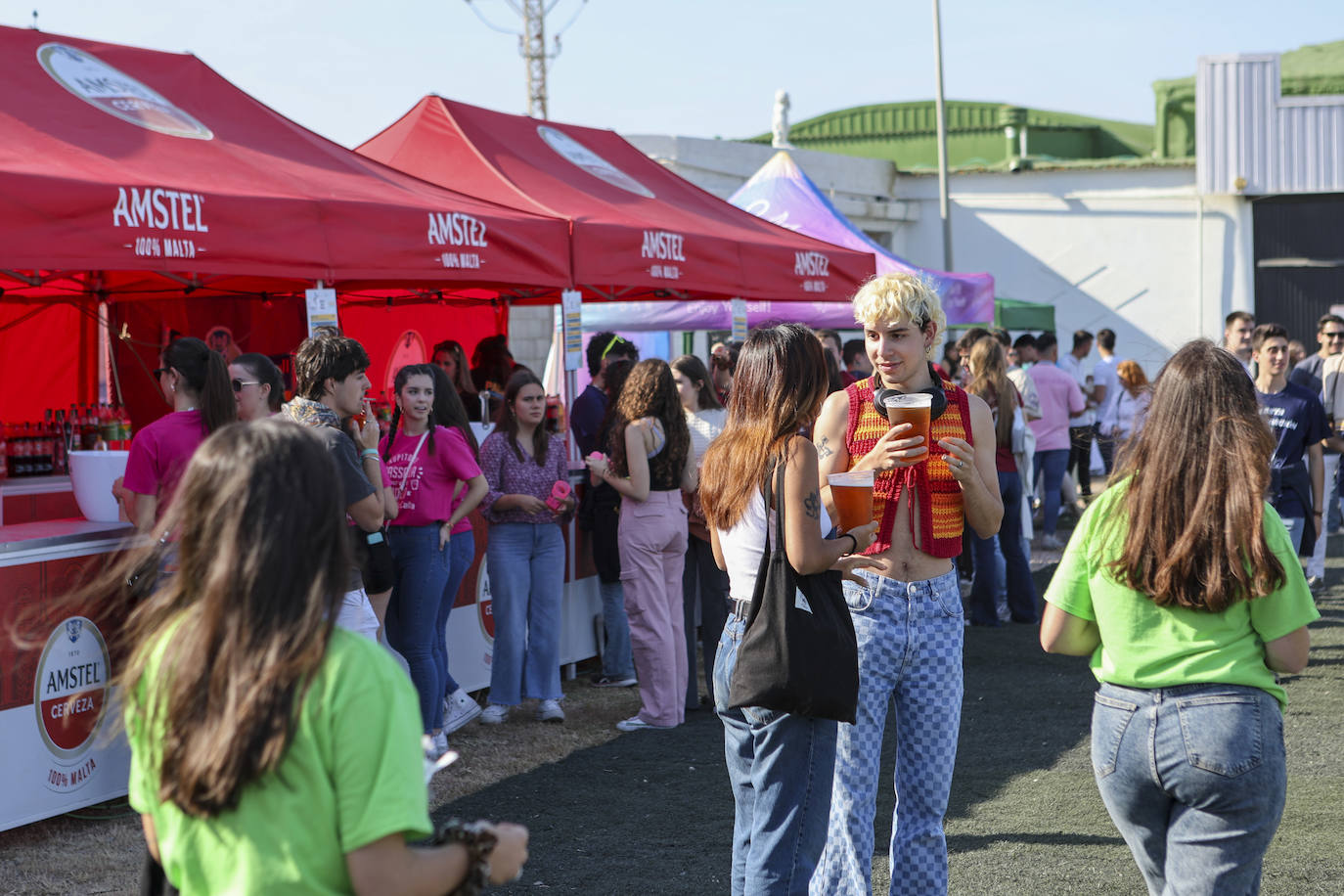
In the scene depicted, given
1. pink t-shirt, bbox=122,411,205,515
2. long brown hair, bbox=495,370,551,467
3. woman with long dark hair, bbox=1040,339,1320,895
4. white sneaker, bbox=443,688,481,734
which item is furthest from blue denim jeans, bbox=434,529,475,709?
woman with long dark hair, bbox=1040,339,1320,895

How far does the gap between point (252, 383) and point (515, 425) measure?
162 cm

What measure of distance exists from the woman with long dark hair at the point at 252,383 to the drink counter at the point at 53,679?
0.69 meters

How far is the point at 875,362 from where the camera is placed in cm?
351

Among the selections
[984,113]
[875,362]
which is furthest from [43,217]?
[984,113]

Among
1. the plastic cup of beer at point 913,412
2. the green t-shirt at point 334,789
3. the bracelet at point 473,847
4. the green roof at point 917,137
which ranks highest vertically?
the green roof at point 917,137

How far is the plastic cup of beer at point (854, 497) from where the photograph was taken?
3.14m

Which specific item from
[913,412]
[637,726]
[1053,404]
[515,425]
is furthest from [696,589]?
[1053,404]

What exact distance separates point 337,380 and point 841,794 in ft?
8.51

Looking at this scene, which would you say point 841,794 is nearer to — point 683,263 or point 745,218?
point 683,263

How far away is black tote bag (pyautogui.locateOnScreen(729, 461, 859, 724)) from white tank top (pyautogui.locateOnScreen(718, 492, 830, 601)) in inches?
2.9

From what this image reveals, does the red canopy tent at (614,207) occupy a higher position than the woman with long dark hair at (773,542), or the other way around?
the red canopy tent at (614,207)

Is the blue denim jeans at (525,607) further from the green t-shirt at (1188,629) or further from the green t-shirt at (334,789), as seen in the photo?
the green t-shirt at (334,789)

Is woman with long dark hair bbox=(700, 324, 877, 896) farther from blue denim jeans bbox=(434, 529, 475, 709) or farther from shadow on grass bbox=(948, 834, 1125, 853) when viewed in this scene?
blue denim jeans bbox=(434, 529, 475, 709)

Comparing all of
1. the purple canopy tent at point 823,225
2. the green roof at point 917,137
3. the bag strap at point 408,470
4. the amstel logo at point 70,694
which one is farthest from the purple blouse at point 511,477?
the green roof at point 917,137
